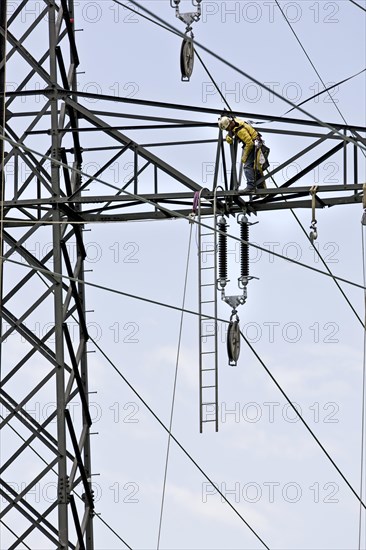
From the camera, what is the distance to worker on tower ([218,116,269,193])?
30406 mm

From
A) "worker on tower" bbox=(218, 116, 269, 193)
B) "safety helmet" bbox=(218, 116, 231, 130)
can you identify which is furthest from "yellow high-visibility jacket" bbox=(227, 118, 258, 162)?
"safety helmet" bbox=(218, 116, 231, 130)

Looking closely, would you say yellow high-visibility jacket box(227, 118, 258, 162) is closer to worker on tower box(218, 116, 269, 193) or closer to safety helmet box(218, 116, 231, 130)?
worker on tower box(218, 116, 269, 193)

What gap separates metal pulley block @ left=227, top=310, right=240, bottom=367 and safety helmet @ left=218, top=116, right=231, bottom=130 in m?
2.49

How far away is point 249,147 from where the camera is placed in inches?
1201

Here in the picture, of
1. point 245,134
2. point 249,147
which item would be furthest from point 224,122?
point 249,147

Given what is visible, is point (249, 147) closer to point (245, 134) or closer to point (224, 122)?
point (245, 134)

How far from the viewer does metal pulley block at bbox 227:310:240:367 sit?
3042cm

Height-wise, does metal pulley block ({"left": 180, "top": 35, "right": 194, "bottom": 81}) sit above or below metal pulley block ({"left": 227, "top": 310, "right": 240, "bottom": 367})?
above

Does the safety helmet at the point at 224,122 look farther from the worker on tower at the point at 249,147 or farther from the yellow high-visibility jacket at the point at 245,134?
the yellow high-visibility jacket at the point at 245,134

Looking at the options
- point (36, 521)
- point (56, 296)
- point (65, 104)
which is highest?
point (65, 104)

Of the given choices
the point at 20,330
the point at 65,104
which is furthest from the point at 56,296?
the point at 65,104

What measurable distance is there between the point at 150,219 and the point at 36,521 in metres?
4.55

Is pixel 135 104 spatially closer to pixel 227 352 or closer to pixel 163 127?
pixel 163 127

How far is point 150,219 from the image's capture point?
31.0 metres
